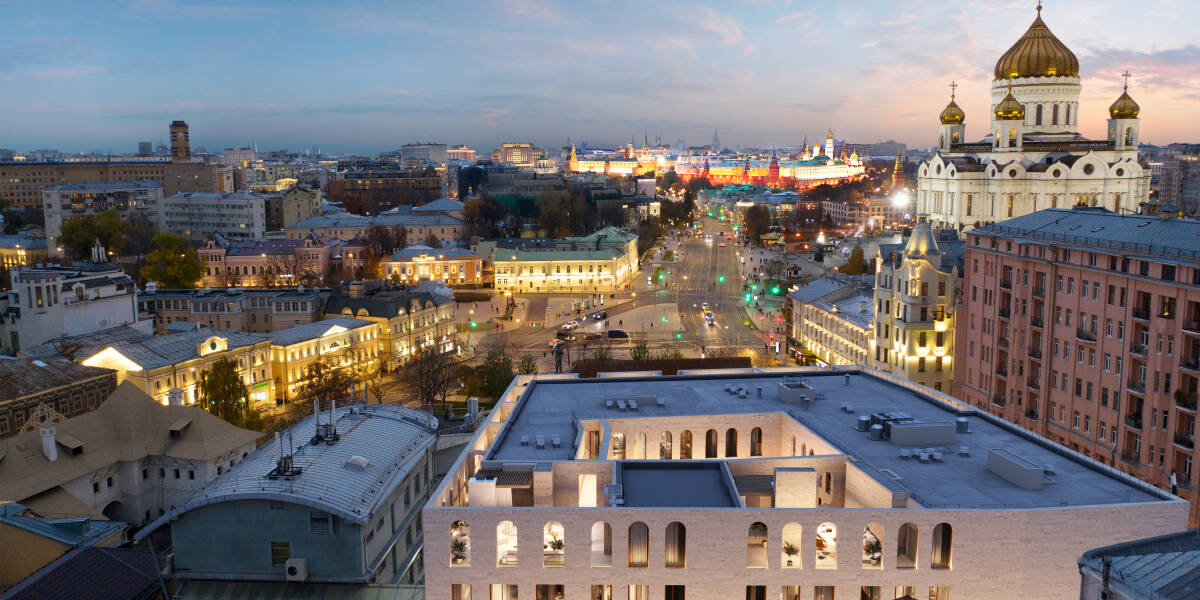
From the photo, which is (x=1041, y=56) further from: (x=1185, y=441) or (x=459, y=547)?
(x=459, y=547)

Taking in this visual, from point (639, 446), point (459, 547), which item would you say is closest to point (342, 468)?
point (639, 446)

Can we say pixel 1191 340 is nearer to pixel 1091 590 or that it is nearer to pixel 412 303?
pixel 1091 590

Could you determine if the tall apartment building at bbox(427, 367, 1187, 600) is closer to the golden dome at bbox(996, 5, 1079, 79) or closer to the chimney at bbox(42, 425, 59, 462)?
the chimney at bbox(42, 425, 59, 462)

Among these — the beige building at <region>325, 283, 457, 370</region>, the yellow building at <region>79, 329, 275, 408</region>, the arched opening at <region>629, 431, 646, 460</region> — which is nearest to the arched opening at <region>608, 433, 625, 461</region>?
the arched opening at <region>629, 431, 646, 460</region>

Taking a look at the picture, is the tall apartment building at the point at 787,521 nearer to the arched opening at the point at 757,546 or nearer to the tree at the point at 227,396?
the arched opening at the point at 757,546

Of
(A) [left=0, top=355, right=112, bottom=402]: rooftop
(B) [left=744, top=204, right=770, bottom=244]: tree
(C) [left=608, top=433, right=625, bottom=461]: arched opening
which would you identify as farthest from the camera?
(B) [left=744, top=204, right=770, bottom=244]: tree

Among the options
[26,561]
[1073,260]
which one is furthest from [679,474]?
[1073,260]

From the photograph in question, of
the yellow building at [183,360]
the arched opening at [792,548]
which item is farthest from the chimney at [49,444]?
the arched opening at [792,548]
